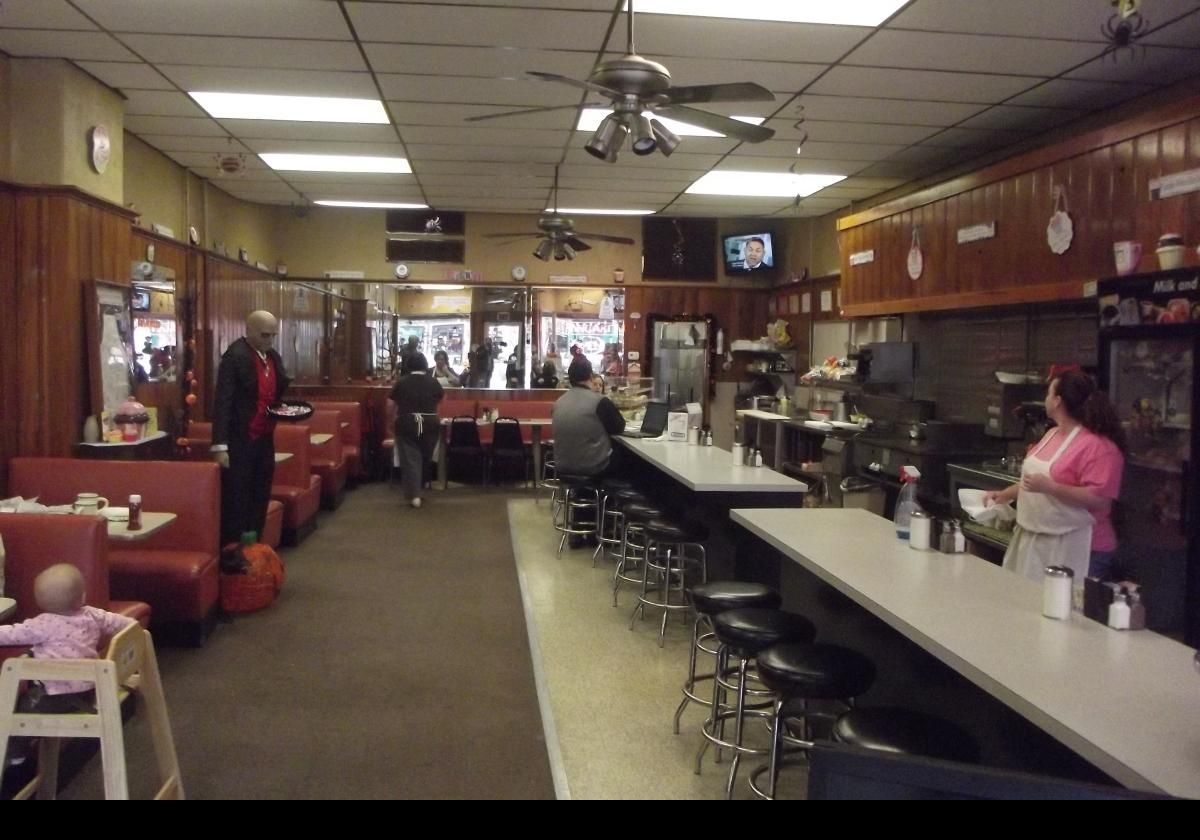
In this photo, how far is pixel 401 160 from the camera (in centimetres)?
830

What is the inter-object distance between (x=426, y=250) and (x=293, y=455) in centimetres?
494

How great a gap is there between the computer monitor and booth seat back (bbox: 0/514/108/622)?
352 centimetres

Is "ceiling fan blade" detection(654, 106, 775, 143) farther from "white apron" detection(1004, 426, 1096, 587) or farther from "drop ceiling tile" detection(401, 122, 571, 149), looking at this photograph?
"drop ceiling tile" detection(401, 122, 571, 149)

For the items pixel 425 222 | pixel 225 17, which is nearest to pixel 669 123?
pixel 225 17

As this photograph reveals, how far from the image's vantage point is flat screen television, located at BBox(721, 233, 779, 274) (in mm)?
11664

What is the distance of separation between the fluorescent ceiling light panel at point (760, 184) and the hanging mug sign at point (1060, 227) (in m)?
3.14

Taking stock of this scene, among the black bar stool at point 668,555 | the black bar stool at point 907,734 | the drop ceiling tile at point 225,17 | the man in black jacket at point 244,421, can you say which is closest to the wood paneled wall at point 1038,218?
the black bar stool at point 668,555

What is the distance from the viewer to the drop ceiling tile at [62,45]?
5066 mm

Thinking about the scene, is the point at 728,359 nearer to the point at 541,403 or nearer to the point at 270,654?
the point at 541,403

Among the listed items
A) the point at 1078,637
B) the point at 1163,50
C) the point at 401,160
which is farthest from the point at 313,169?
the point at 1078,637

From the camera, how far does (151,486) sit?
5.07 metres

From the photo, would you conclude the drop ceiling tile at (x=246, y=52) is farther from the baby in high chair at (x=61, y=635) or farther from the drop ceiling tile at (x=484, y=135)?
the baby in high chair at (x=61, y=635)

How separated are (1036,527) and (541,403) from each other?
8.27 meters

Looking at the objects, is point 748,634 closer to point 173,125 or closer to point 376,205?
point 173,125
